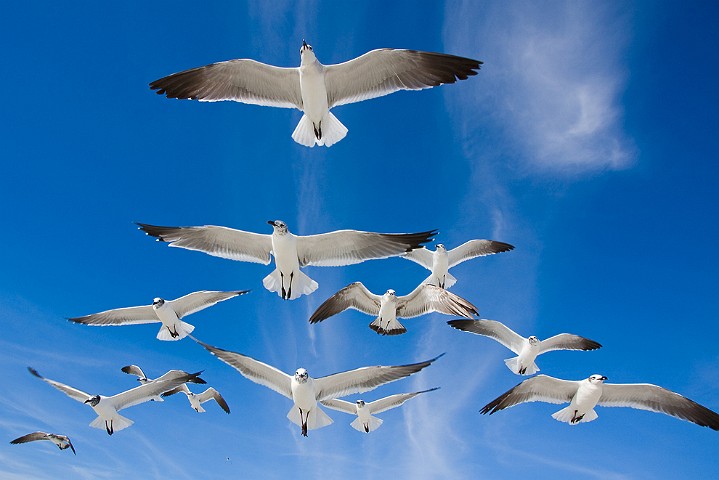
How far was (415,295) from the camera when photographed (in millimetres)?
13781

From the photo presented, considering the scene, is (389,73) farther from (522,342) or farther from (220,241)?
(522,342)

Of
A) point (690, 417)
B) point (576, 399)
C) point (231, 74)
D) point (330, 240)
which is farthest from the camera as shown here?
point (576, 399)

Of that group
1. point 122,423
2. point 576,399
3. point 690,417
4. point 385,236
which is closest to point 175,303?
point 122,423

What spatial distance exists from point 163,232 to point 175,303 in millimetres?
4158

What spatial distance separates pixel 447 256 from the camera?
16.5m

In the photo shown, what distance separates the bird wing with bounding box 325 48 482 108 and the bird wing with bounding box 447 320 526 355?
6754 millimetres

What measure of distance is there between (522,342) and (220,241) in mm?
8346

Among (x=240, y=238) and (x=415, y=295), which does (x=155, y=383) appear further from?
(x=415, y=295)

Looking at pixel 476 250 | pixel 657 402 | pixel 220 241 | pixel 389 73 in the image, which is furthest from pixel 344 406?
pixel 389 73

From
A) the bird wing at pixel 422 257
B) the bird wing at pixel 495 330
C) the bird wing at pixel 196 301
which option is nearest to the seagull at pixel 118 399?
the bird wing at pixel 196 301

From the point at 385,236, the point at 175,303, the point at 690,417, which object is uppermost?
the point at 175,303

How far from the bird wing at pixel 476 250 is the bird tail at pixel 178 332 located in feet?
24.3

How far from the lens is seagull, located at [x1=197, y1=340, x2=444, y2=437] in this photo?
11.8 meters

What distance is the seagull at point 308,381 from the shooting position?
465 inches
